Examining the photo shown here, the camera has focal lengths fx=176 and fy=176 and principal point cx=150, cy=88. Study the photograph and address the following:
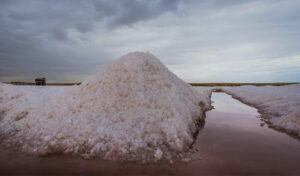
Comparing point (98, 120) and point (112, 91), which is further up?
point (112, 91)

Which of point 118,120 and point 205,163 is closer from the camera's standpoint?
point 205,163

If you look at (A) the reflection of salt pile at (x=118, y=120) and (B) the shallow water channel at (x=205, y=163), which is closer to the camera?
(B) the shallow water channel at (x=205, y=163)

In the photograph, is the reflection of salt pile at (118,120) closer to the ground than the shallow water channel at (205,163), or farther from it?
farther from it

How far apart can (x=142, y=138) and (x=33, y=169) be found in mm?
2121

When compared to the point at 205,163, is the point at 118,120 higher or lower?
higher

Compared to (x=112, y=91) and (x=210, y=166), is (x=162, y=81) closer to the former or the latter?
(x=112, y=91)

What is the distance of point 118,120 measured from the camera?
451cm

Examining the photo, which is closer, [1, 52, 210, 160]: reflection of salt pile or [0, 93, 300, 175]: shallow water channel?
[0, 93, 300, 175]: shallow water channel

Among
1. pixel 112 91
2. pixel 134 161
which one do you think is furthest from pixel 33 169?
pixel 112 91

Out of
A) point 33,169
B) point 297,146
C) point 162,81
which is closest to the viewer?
point 33,169

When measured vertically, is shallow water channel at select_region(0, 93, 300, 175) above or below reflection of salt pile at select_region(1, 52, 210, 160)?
below

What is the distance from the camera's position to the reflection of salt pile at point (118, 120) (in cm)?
378

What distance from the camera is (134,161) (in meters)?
3.37

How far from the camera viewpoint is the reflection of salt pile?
378 cm
